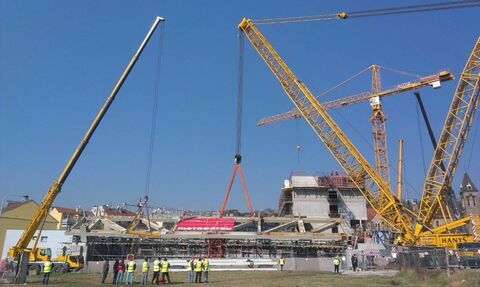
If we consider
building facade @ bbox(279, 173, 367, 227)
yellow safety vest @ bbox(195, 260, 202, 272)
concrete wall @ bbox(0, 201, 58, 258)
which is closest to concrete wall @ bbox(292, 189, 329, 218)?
building facade @ bbox(279, 173, 367, 227)

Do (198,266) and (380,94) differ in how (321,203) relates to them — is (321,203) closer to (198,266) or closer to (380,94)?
(380,94)

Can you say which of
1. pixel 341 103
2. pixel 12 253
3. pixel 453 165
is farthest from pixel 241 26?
pixel 12 253

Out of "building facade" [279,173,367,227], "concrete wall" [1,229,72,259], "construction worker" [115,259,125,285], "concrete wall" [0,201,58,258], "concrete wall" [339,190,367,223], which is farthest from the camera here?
"concrete wall" [339,190,367,223]

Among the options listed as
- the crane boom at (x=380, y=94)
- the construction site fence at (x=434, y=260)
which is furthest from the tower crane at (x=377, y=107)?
the construction site fence at (x=434, y=260)

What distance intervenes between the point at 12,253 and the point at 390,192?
46.7 meters

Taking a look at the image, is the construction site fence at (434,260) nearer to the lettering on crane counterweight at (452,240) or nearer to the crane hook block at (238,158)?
the lettering on crane counterweight at (452,240)

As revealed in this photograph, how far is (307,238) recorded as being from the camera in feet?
192

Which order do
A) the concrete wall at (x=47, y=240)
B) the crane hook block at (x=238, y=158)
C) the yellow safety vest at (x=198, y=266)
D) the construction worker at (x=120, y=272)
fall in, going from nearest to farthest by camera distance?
the construction worker at (x=120, y=272) < the yellow safety vest at (x=198, y=266) < the crane hook block at (x=238, y=158) < the concrete wall at (x=47, y=240)

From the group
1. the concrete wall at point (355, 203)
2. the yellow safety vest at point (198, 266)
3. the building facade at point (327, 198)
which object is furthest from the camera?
the concrete wall at point (355, 203)

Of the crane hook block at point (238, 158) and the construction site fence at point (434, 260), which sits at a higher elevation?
the crane hook block at point (238, 158)

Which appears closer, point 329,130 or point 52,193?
point 52,193

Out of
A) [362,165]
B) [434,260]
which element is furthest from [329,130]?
[434,260]

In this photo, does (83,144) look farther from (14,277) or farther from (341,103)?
(341,103)

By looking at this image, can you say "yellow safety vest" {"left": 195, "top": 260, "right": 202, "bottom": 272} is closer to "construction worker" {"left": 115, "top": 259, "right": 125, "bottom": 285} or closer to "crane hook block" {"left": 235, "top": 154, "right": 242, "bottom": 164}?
"construction worker" {"left": 115, "top": 259, "right": 125, "bottom": 285}
